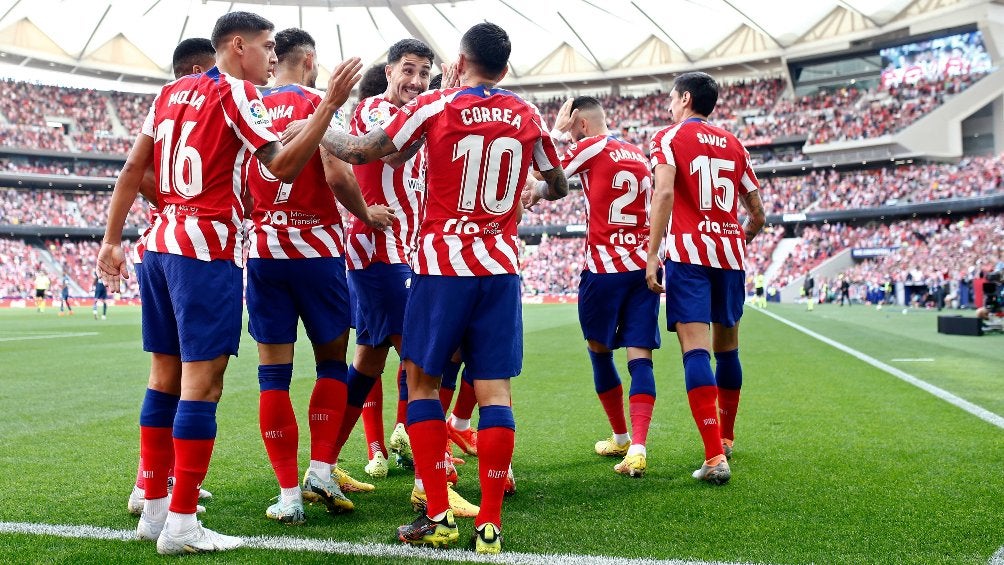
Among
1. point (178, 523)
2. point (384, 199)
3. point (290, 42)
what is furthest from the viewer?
point (384, 199)

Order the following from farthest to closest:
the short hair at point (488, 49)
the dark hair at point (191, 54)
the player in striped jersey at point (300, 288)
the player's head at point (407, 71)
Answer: the player's head at point (407, 71)
the dark hair at point (191, 54)
the player in striped jersey at point (300, 288)
the short hair at point (488, 49)

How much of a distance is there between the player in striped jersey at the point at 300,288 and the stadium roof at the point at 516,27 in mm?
39117

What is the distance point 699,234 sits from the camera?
4906 millimetres

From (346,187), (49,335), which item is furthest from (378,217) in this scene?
(49,335)

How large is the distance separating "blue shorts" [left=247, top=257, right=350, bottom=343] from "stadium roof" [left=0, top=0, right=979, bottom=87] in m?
39.4

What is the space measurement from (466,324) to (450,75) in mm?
1382

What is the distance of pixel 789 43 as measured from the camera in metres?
50.0

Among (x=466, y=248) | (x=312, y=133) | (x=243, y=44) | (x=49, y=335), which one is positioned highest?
(x=243, y=44)

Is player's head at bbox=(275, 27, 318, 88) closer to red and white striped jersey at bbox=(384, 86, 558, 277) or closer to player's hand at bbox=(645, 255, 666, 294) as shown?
red and white striped jersey at bbox=(384, 86, 558, 277)

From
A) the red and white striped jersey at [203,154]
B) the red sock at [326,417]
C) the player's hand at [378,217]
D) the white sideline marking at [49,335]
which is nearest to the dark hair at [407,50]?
the player's hand at [378,217]

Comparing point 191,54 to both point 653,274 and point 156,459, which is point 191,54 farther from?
point 653,274

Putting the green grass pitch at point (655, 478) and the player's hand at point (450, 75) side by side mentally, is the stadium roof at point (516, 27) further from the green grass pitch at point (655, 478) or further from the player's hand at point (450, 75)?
the player's hand at point (450, 75)

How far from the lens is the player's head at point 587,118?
502 centimetres

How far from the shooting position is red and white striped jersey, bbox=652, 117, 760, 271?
4.90m
